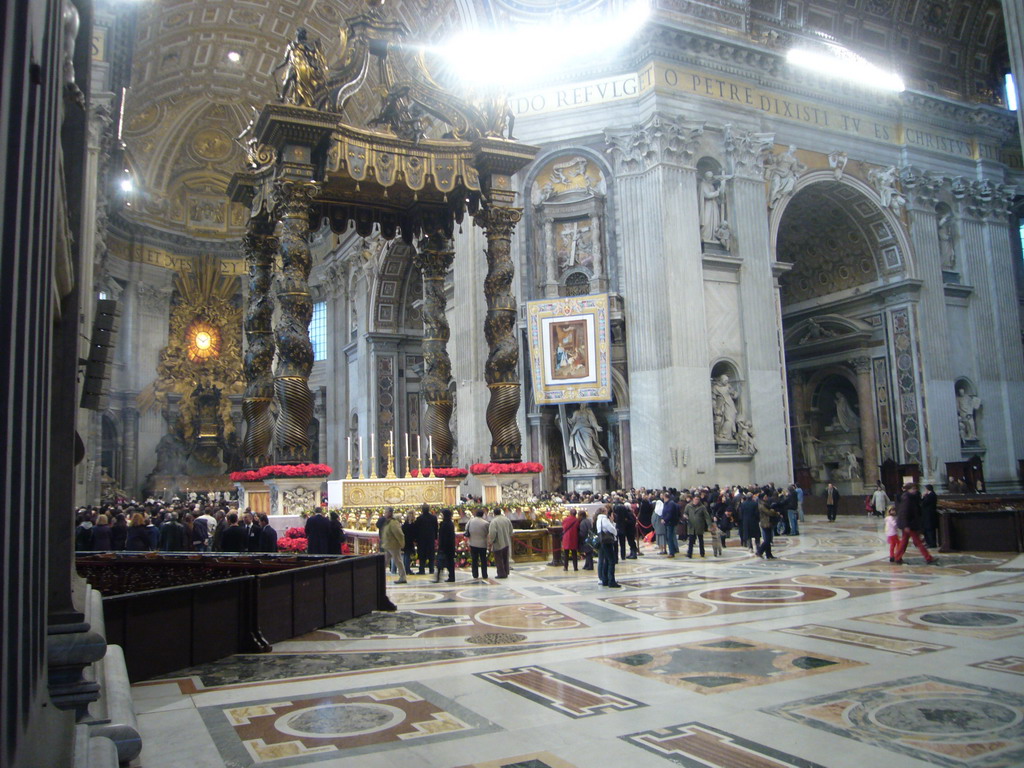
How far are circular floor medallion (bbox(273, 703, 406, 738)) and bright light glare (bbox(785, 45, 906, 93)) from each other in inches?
972

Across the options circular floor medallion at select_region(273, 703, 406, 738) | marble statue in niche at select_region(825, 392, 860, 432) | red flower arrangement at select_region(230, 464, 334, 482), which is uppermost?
marble statue in niche at select_region(825, 392, 860, 432)

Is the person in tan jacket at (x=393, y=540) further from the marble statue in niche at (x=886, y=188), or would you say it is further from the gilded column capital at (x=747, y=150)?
the marble statue in niche at (x=886, y=188)

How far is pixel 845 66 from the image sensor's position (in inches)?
1046

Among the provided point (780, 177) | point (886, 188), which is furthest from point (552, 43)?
point (886, 188)

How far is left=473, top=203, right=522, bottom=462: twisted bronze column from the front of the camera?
1376cm

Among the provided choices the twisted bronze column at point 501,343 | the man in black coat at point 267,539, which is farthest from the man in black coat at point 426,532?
the twisted bronze column at point 501,343

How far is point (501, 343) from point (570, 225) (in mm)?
10404

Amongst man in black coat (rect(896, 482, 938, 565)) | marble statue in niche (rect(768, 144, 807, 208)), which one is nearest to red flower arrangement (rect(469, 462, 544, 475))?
man in black coat (rect(896, 482, 938, 565))

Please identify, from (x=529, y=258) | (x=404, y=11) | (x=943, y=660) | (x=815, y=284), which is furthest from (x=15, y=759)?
(x=815, y=284)

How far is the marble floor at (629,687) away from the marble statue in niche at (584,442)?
1252cm

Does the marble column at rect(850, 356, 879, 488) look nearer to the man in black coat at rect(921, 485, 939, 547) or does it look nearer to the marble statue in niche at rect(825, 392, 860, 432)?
the marble statue in niche at rect(825, 392, 860, 432)

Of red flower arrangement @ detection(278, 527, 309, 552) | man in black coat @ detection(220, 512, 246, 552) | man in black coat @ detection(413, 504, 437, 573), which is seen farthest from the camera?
red flower arrangement @ detection(278, 527, 309, 552)

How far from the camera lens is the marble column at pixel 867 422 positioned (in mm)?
27484

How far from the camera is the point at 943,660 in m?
5.71
